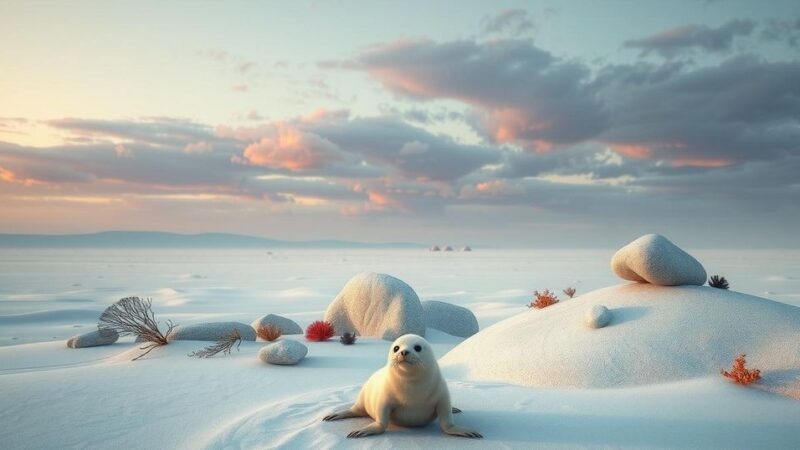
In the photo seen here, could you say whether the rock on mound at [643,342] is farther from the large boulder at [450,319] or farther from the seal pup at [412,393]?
the large boulder at [450,319]

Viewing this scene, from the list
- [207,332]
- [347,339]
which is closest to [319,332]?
[347,339]

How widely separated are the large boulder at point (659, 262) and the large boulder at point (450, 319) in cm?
602

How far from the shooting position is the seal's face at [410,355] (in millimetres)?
4910

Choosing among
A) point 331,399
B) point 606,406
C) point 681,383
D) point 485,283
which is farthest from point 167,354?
point 485,283

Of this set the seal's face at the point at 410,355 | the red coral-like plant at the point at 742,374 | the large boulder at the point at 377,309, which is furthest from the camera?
the large boulder at the point at 377,309

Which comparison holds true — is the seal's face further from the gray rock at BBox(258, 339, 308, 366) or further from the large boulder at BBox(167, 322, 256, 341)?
the large boulder at BBox(167, 322, 256, 341)

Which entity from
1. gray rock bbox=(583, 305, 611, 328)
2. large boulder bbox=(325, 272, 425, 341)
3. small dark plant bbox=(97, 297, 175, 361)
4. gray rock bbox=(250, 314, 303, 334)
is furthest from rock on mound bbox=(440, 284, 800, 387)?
small dark plant bbox=(97, 297, 175, 361)

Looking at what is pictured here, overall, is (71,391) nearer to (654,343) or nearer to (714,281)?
(654,343)

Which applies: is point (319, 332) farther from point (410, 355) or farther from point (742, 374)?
point (742, 374)

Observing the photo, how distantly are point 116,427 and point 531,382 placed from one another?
5.33m

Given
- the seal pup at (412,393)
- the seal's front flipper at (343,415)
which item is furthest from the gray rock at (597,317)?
the seal's front flipper at (343,415)

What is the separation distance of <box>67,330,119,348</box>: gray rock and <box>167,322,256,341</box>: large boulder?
1673 millimetres

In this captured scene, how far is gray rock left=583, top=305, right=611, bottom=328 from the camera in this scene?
7895 mm

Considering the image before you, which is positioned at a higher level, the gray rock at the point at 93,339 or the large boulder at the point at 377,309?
the large boulder at the point at 377,309
